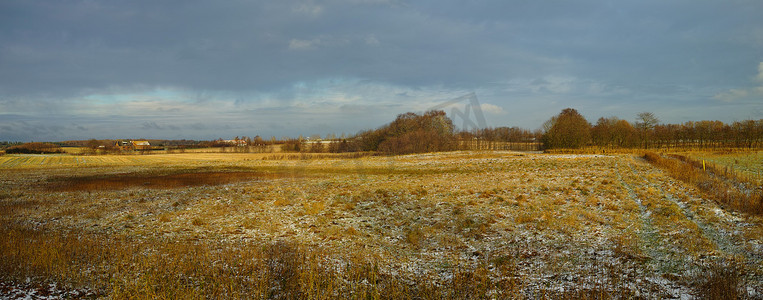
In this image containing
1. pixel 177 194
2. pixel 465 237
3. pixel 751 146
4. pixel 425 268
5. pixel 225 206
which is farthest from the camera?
pixel 751 146

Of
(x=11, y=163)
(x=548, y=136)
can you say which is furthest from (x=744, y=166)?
(x=11, y=163)

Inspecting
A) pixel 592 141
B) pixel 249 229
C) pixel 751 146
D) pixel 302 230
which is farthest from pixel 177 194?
pixel 751 146

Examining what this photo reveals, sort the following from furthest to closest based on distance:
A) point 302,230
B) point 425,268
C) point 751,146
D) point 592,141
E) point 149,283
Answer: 1. point 592,141
2. point 751,146
3. point 302,230
4. point 425,268
5. point 149,283

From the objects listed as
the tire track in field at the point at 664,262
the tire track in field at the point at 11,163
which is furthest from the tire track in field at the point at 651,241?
the tire track in field at the point at 11,163

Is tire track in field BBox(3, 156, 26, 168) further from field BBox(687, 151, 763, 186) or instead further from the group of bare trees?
the group of bare trees

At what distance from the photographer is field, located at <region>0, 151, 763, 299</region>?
7.29 metres

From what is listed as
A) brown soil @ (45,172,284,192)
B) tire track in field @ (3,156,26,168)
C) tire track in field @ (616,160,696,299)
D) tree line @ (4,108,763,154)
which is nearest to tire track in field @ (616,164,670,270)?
tire track in field @ (616,160,696,299)

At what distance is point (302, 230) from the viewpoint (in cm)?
1301

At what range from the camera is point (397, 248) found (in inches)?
422

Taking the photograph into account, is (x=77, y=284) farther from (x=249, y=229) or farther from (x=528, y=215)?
(x=528, y=215)

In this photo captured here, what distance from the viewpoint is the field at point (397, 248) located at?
7293mm

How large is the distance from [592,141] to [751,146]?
25.1m

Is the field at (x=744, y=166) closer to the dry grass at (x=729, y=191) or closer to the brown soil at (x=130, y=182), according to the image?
the dry grass at (x=729, y=191)

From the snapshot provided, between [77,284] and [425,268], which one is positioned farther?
[425,268]
